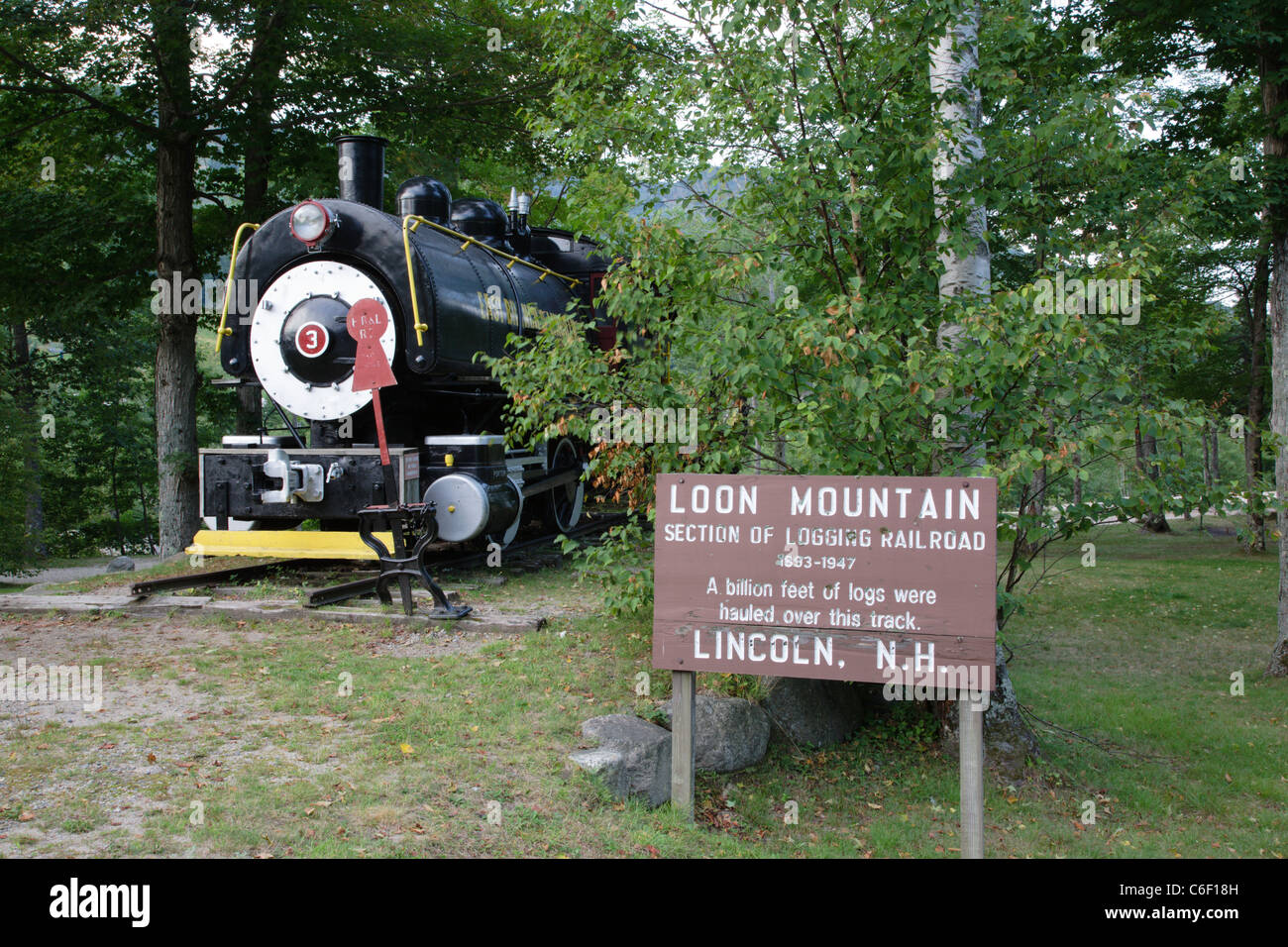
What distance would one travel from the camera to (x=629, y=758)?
497 cm

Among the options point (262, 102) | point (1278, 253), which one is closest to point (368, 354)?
point (262, 102)

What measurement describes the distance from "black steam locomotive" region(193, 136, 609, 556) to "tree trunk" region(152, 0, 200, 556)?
4572 millimetres

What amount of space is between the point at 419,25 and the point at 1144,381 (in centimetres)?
1301

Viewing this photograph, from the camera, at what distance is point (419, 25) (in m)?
15.2

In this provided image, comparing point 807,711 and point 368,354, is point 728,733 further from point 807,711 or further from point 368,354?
point 368,354

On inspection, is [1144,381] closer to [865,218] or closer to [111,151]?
[865,218]

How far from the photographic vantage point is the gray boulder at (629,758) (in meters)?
4.86

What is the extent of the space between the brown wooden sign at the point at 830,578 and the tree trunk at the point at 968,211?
1435 mm

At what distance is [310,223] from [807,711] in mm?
6190

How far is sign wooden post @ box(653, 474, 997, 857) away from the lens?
14.2 feet

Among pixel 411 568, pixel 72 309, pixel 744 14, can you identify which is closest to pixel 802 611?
pixel 744 14

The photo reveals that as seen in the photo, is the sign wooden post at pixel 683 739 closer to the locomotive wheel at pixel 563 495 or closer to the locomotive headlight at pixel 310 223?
the locomotive headlight at pixel 310 223

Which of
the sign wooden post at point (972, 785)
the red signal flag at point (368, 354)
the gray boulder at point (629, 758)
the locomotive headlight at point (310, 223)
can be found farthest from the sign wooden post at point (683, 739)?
the locomotive headlight at point (310, 223)
